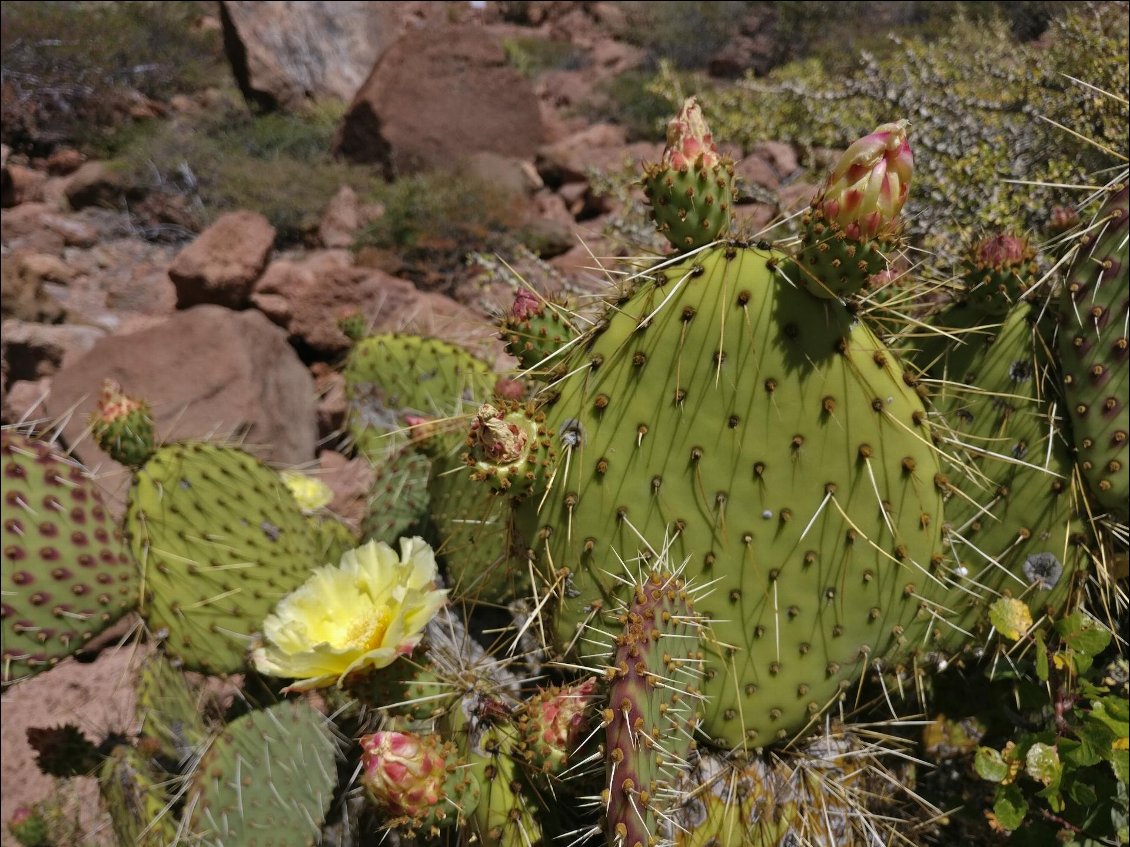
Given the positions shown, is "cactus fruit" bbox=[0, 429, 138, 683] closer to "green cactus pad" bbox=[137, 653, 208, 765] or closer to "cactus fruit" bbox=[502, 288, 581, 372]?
"green cactus pad" bbox=[137, 653, 208, 765]

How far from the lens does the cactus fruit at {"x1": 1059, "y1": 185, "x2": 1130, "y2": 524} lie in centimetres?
119

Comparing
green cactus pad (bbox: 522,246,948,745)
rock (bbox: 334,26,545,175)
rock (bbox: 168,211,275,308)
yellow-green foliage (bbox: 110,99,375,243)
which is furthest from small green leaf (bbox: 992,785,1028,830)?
rock (bbox: 334,26,545,175)

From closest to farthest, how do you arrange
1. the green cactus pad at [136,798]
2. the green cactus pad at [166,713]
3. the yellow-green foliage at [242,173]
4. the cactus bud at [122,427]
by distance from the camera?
the cactus bud at [122,427] < the green cactus pad at [136,798] < the green cactus pad at [166,713] < the yellow-green foliage at [242,173]

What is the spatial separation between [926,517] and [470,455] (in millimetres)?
694

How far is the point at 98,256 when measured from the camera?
743cm

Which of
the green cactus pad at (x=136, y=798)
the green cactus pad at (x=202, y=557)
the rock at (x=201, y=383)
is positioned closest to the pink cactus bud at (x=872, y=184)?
the green cactus pad at (x=202, y=557)

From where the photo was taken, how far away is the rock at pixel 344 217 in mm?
7238

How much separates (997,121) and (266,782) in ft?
12.4

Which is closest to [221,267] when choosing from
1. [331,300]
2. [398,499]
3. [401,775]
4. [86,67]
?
[331,300]

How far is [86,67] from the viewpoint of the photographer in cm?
977

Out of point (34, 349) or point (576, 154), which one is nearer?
point (34, 349)

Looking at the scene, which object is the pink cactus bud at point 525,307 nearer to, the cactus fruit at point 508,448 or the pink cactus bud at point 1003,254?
the cactus fruit at point 508,448

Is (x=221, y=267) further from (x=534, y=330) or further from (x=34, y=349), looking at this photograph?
(x=534, y=330)

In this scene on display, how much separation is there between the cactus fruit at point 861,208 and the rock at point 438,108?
811cm
